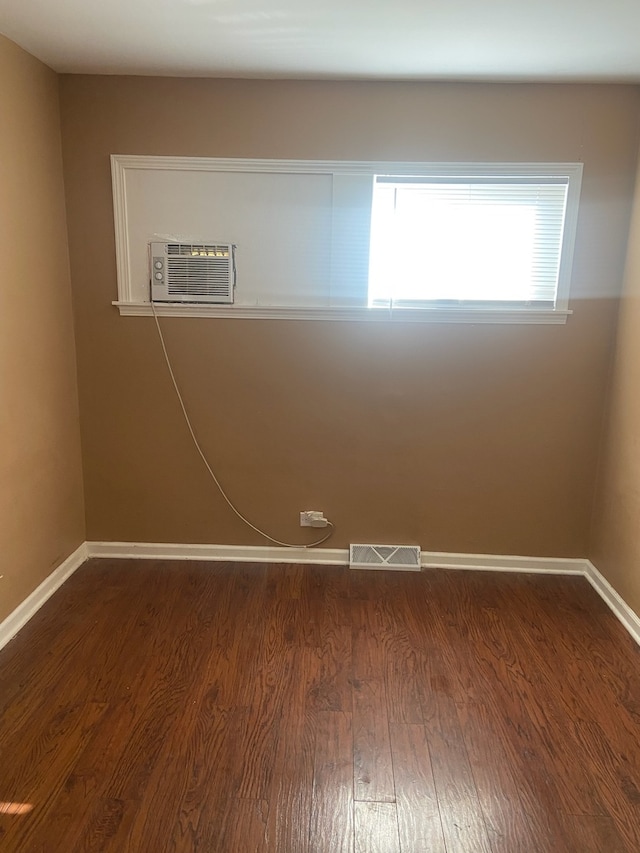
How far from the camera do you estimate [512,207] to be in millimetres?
2799

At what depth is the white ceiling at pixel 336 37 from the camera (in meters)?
1.97

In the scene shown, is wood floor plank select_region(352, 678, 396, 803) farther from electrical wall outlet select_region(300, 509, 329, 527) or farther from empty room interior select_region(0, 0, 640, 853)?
electrical wall outlet select_region(300, 509, 329, 527)

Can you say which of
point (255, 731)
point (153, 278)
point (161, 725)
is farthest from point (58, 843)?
point (153, 278)

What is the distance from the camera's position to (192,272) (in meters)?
2.85

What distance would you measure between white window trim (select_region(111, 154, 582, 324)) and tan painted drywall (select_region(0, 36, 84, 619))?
0.99 feet

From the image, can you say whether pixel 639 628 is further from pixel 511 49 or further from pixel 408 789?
pixel 511 49

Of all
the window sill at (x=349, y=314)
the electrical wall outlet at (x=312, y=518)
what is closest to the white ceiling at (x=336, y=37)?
the window sill at (x=349, y=314)

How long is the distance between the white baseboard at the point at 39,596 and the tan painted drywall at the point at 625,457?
2787 mm

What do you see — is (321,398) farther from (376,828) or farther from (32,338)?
(376,828)

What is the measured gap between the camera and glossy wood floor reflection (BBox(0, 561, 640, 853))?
162 centimetres

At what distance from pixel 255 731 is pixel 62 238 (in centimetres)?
242

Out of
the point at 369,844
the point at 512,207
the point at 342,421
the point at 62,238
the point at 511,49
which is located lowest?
the point at 369,844

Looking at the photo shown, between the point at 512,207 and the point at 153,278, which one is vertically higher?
the point at 512,207

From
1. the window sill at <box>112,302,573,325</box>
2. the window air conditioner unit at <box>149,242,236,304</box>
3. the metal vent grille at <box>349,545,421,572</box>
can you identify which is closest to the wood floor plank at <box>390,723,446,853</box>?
the metal vent grille at <box>349,545,421,572</box>
